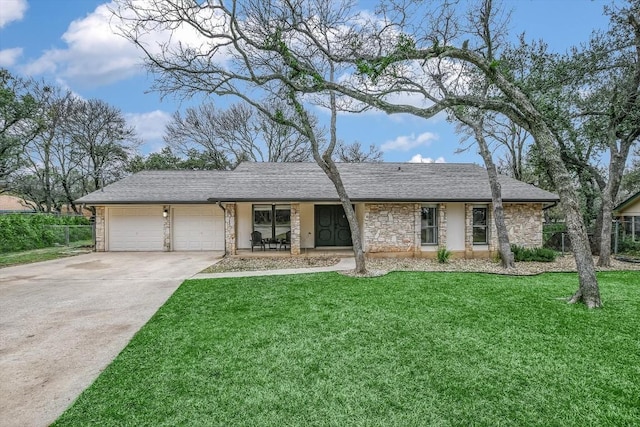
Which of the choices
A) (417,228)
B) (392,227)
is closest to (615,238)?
(417,228)

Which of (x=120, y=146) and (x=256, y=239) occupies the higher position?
(x=120, y=146)

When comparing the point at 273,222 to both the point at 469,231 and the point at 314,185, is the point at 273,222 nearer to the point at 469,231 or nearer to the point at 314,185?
the point at 314,185

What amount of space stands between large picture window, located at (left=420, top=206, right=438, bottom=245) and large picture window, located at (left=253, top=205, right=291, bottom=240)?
566 centimetres

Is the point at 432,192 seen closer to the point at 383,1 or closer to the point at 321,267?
the point at 321,267

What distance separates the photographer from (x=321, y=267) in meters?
10.8

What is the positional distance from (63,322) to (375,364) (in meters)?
5.18

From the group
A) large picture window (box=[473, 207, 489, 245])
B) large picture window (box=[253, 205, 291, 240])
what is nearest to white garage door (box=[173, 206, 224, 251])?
large picture window (box=[253, 205, 291, 240])

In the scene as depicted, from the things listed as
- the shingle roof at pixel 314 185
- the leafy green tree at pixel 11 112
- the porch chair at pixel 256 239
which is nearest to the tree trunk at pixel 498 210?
the shingle roof at pixel 314 185

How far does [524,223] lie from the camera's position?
1349 cm

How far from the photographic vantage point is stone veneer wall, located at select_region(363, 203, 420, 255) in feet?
42.8

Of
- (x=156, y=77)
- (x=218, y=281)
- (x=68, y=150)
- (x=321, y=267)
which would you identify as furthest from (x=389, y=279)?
(x=68, y=150)

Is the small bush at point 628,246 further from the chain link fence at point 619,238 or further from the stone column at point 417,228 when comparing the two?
the stone column at point 417,228

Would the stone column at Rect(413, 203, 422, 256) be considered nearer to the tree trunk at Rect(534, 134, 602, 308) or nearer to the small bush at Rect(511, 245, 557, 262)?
the small bush at Rect(511, 245, 557, 262)

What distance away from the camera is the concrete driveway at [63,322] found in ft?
11.1
